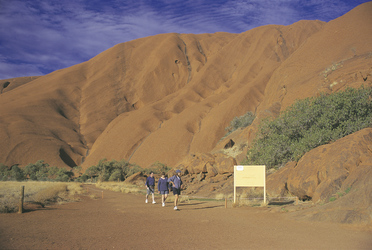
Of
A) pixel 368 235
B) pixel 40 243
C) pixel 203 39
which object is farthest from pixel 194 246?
pixel 203 39

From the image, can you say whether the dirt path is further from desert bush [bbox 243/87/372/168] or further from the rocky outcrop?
desert bush [bbox 243/87/372/168]

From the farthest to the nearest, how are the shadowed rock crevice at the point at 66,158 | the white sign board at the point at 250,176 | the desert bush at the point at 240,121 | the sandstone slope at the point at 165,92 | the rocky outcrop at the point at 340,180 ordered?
the shadowed rock crevice at the point at 66,158 → the desert bush at the point at 240,121 → the sandstone slope at the point at 165,92 → the white sign board at the point at 250,176 → the rocky outcrop at the point at 340,180

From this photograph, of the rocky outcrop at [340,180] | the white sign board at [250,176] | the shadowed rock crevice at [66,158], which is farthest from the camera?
the shadowed rock crevice at [66,158]

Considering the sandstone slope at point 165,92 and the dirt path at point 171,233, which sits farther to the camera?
the sandstone slope at point 165,92

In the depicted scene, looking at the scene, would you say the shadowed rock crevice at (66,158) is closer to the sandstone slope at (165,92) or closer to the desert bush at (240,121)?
the sandstone slope at (165,92)

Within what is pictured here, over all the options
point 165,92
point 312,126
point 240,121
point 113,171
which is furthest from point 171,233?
point 165,92

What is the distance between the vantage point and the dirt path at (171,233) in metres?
→ 6.55

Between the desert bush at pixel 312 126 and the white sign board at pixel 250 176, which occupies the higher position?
the desert bush at pixel 312 126

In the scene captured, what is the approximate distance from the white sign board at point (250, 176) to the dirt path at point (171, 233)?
8.43ft

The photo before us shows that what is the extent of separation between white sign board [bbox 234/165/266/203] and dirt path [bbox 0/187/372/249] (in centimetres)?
257

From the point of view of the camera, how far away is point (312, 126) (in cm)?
1723

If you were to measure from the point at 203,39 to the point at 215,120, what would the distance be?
151 ft

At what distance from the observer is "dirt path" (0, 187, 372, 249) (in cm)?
655

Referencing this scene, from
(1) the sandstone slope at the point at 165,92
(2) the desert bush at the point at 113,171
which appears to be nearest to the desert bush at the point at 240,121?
(1) the sandstone slope at the point at 165,92
